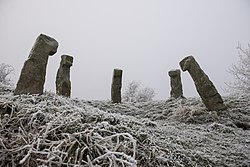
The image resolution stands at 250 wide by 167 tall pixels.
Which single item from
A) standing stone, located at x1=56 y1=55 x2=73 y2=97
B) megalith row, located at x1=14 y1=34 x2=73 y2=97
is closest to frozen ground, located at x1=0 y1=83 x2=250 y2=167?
megalith row, located at x1=14 y1=34 x2=73 y2=97

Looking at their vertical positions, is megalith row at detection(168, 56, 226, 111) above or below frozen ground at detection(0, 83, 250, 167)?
above

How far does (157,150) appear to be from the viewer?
1.29 m

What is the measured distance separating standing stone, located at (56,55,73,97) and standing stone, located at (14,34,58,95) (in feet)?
3.98

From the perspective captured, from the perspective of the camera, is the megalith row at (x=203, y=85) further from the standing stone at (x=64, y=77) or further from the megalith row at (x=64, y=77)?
the standing stone at (x=64, y=77)

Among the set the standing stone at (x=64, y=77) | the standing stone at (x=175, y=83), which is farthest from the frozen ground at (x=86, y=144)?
the standing stone at (x=175, y=83)

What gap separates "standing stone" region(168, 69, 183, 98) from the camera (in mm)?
4816

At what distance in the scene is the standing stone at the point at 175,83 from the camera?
482 centimetres

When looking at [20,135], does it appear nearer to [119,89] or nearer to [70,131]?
[70,131]

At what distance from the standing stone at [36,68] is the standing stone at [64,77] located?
3.98 feet

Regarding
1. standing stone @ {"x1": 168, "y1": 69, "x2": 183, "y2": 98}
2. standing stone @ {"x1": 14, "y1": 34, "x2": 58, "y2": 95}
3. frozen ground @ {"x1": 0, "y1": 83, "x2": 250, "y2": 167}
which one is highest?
standing stone @ {"x1": 168, "y1": 69, "x2": 183, "y2": 98}

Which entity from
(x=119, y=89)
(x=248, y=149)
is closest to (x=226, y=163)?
(x=248, y=149)

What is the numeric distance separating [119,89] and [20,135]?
3.62 meters

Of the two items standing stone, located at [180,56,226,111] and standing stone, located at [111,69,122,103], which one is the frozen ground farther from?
standing stone, located at [111,69,122,103]

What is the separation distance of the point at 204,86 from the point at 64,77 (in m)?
2.11
